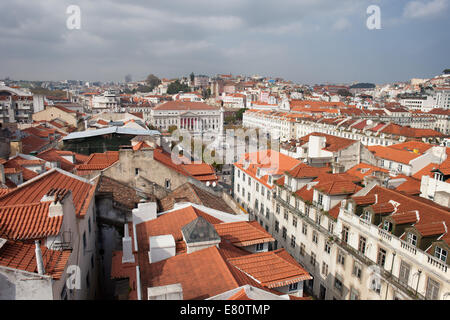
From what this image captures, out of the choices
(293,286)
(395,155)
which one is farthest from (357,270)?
(395,155)

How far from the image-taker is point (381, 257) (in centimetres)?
1706

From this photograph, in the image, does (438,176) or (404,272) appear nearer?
(404,272)

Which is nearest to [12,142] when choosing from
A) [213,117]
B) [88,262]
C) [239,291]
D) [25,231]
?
[88,262]

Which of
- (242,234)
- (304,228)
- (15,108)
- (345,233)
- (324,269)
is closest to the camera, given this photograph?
(242,234)

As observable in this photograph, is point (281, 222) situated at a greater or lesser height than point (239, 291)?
lesser

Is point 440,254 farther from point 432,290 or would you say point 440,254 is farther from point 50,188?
point 50,188

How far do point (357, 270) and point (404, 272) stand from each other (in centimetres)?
338

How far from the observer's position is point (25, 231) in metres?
10.8

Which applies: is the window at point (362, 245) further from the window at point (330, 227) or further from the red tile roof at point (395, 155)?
the red tile roof at point (395, 155)

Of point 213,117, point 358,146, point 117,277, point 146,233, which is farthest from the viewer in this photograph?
point 213,117

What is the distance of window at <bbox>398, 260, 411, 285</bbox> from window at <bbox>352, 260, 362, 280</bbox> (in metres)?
2.78

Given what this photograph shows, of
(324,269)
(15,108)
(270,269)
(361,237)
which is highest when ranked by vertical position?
(15,108)
